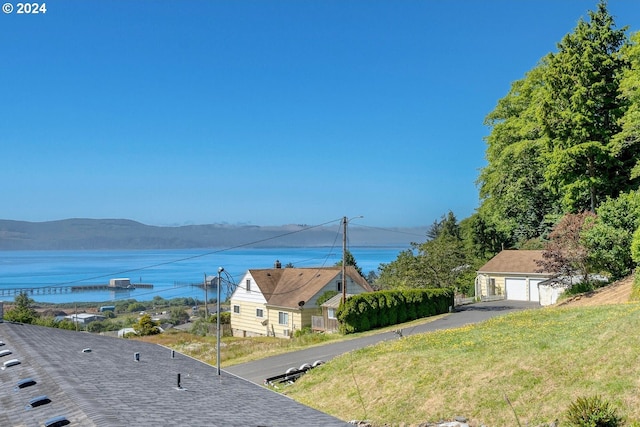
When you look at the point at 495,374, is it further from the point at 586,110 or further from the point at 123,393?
the point at 586,110

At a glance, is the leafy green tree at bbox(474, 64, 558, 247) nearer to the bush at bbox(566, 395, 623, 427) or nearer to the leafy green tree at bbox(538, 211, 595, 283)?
the leafy green tree at bbox(538, 211, 595, 283)

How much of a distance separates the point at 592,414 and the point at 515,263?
149 feet

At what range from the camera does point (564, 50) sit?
148ft

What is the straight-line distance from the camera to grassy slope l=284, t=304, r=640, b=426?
14.9 m

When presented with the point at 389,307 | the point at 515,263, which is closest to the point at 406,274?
the point at 389,307

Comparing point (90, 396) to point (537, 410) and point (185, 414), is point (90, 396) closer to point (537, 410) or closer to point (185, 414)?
point (185, 414)

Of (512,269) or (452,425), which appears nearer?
(452,425)

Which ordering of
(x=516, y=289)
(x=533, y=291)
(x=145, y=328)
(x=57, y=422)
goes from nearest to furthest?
(x=57, y=422) < (x=533, y=291) < (x=516, y=289) < (x=145, y=328)

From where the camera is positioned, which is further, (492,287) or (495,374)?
(492,287)

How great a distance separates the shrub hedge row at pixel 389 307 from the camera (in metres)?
42.0

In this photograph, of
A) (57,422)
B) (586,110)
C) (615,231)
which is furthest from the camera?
(586,110)

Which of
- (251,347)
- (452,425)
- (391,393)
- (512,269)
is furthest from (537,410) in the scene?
(512,269)

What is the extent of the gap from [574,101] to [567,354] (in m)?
29.9

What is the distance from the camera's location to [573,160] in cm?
4184
